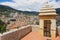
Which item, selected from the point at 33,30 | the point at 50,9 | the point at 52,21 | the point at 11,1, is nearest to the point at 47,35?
the point at 52,21

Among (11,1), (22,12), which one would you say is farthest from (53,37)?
(11,1)

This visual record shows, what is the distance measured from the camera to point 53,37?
6.37 metres

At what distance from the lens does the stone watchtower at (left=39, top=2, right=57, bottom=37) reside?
629cm

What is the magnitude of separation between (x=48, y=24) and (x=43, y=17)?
642 millimetres

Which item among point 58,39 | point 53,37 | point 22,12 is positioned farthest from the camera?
point 22,12

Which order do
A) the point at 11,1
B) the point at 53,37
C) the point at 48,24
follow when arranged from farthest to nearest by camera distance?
the point at 11,1 < the point at 48,24 < the point at 53,37

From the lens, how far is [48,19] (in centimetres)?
645

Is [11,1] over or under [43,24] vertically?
over

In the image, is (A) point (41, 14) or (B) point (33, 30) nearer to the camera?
(A) point (41, 14)

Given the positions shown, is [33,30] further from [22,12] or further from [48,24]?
[22,12]

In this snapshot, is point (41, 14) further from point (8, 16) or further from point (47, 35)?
point (8, 16)

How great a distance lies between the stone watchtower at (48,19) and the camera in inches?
248

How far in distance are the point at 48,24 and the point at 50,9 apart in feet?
2.96

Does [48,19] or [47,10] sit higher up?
[47,10]
